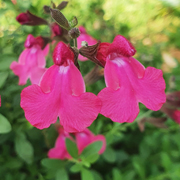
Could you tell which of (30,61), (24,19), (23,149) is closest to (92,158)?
(23,149)

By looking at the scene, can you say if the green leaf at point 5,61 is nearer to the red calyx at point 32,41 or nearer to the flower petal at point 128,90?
the red calyx at point 32,41

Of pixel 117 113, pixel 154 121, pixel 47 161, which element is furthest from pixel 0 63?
pixel 154 121

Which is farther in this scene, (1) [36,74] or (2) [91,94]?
(1) [36,74]

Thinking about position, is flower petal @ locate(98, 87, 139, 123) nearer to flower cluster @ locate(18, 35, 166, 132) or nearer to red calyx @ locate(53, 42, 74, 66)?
flower cluster @ locate(18, 35, 166, 132)

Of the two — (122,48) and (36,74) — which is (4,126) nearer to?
(36,74)

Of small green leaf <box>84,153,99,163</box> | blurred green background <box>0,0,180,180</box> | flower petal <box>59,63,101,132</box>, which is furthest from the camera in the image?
blurred green background <box>0,0,180,180</box>

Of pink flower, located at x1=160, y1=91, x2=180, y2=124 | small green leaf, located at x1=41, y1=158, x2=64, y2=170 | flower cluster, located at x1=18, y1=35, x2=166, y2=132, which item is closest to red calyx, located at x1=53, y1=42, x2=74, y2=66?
flower cluster, located at x1=18, y1=35, x2=166, y2=132

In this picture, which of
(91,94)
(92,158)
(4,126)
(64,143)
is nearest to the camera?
(91,94)
